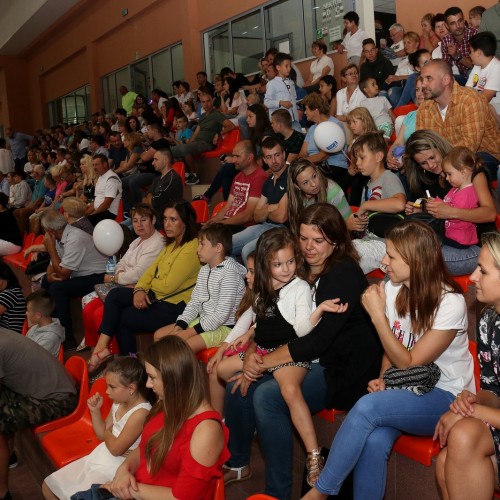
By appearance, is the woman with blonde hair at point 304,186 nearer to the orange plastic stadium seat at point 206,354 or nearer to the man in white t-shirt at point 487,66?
the orange plastic stadium seat at point 206,354

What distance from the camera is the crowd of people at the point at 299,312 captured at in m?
2.35

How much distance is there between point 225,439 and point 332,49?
333 inches

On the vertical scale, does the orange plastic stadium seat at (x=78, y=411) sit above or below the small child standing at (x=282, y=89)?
below

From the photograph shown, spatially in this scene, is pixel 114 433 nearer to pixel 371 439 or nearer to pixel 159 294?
pixel 371 439

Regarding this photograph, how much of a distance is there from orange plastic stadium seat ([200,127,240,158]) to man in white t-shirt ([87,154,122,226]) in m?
1.44

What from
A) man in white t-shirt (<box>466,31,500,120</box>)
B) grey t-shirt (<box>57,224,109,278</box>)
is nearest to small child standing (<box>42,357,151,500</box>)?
grey t-shirt (<box>57,224,109,278</box>)

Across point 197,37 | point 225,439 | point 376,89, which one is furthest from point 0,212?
point 225,439

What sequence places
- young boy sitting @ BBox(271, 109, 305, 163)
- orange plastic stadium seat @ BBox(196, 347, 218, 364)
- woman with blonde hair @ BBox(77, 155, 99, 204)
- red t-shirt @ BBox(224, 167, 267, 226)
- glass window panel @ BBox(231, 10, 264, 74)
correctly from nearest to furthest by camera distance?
orange plastic stadium seat @ BBox(196, 347, 218, 364), red t-shirt @ BBox(224, 167, 267, 226), young boy sitting @ BBox(271, 109, 305, 163), woman with blonde hair @ BBox(77, 155, 99, 204), glass window panel @ BBox(231, 10, 264, 74)

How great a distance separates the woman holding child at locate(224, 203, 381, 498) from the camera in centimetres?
280

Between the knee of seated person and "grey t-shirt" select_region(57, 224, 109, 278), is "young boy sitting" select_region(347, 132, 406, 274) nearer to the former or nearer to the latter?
the knee of seated person

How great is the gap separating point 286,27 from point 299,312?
8766 millimetres

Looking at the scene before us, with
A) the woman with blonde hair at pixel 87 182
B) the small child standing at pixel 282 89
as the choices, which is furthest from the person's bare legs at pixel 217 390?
the woman with blonde hair at pixel 87 182

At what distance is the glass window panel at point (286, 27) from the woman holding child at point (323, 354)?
26.4 feet

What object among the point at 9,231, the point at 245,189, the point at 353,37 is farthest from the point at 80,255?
the point at 353,37
